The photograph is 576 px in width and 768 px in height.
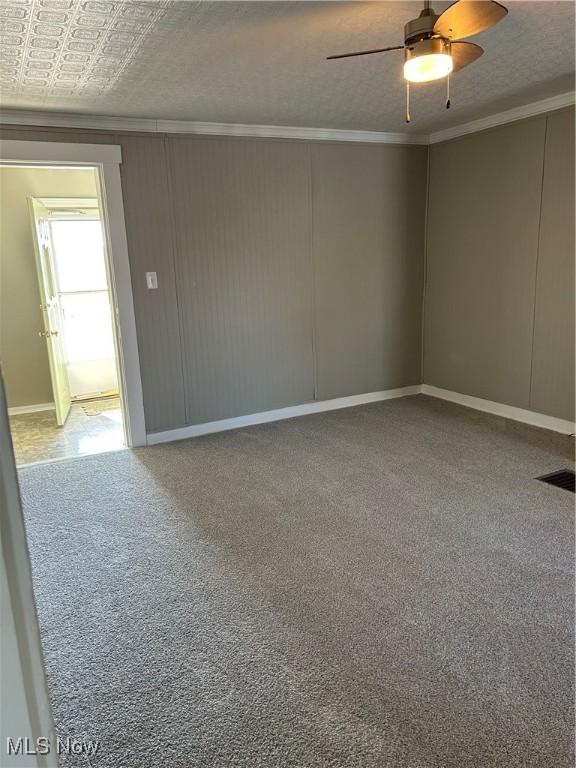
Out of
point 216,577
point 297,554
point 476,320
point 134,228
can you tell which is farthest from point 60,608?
point 476,320

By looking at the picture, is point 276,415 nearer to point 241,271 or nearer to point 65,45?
point 241,271

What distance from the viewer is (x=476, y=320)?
4770 millimetres

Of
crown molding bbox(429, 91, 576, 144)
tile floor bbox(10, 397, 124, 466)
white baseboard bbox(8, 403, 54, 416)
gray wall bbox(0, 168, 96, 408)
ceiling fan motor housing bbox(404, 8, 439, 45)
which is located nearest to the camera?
ceiling fan motor housing bbox(404, 8, 439, 45)

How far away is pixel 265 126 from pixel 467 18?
2.54m

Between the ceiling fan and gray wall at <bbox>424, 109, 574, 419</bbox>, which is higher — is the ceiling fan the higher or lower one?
the higher one

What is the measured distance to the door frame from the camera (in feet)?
11.7

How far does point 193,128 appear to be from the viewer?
3996 mm

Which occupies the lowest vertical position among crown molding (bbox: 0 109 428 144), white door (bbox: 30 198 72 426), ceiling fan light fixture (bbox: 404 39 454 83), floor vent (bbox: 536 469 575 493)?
floor vent (bbox: 536 469 575 493)

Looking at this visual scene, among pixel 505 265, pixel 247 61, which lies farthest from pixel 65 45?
pixel 505 265

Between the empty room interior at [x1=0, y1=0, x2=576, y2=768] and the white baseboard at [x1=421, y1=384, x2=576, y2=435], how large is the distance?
29 millimetres

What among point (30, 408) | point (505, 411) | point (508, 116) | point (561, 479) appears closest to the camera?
point (561, 479)

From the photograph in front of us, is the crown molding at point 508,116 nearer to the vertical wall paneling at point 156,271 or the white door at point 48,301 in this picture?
the vertical wall paneling at point 156,271

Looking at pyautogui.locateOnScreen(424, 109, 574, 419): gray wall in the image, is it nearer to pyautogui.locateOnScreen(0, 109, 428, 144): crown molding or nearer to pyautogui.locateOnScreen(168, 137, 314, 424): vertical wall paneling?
pyautogui.locateOnScreen(0, 109, 428, 144): crown molding

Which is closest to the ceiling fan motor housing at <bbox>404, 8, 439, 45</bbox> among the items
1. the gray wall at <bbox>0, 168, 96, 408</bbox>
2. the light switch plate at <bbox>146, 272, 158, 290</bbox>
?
the light switch plate at <bbox>146, 272, 158, 290</bbox>
